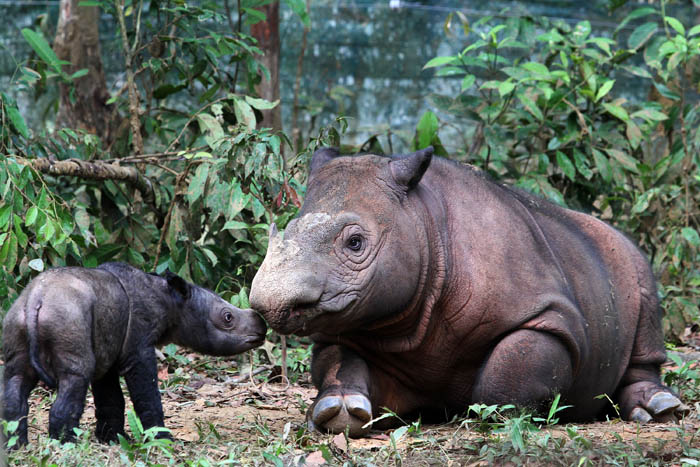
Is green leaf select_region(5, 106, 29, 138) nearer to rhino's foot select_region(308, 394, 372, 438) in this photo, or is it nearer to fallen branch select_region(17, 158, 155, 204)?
fallen branch select_region(17, 158, 155, 204)

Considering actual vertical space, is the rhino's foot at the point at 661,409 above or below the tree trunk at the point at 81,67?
below

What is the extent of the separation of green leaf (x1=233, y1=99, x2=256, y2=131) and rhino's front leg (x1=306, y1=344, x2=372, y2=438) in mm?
2331

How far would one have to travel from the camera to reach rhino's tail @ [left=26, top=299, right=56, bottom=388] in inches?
163

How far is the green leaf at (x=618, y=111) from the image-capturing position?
7.98 m

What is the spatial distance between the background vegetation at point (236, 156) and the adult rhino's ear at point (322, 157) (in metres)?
0.46

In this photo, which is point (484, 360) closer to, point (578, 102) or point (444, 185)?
point (444, 185)

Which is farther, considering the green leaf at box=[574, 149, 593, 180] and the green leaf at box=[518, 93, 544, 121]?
the green leaf at box=[574, 149, 593, 180]

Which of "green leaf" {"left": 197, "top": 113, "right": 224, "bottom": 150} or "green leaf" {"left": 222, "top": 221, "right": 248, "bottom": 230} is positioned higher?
"green leaf" {"left": 197, "top": 113, "right": 224, "bottom": 150}

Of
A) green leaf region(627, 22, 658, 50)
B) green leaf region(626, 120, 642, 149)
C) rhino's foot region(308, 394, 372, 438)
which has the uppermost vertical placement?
green leaf region(627, 22, 658, 50)

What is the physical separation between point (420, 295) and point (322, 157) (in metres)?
0.93

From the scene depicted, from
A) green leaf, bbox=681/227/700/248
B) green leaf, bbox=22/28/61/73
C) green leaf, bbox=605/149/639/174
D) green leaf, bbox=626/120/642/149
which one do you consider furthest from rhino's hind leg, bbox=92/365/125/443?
green leaf, bbox=626/120/642/149

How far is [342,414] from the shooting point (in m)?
4.64

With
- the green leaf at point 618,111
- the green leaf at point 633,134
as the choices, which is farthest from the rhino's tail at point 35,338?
the green leaf at point 633,134

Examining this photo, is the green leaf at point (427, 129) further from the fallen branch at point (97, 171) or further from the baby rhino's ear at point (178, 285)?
the baby rhino's ear at point (178, 285)
